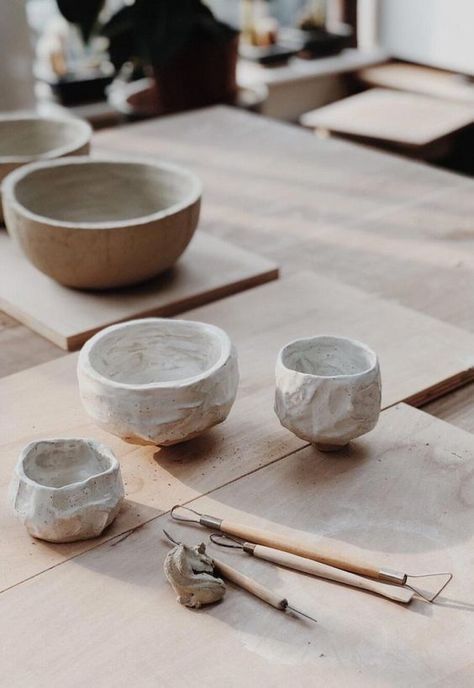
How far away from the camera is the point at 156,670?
0.73 meters

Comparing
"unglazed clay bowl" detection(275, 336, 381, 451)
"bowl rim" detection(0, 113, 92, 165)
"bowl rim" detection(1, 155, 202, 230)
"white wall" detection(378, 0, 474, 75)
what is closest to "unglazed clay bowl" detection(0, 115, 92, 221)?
"bowl rim" detection(0, 113, 92, 165)

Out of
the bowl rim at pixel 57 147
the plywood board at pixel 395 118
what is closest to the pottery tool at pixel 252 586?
the bowl rim at pixel 57 147

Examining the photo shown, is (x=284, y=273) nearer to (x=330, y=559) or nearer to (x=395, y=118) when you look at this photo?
(x=330, y=559)

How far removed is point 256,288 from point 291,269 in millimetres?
90

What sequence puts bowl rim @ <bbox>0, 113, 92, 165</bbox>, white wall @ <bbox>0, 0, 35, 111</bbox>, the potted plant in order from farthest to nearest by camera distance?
1. the potted plant
2. white wall @ <bbox>0, 0, 35, 111</bbox>
3. bowl rim @ <bbox>0, 113, 92, 165</bbox>

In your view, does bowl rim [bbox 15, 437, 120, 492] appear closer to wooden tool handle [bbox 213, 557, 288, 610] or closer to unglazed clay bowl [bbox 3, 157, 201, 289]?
wooden tool handle [bbox 213, 557, 288, 610]

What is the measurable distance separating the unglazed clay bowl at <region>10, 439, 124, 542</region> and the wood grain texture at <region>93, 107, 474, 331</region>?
59 cm

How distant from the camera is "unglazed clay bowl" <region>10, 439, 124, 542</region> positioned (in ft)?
2.79

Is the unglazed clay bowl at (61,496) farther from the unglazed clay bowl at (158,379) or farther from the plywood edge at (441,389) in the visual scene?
the plywood edge at (441,389)

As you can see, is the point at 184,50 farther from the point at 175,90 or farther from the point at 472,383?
Result: the point at 472,383

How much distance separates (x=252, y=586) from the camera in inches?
31.6

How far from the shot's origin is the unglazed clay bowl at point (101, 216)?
1.28 metres

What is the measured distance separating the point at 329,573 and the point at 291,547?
0.14ft

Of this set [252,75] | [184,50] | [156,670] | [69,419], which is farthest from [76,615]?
[252,75]
